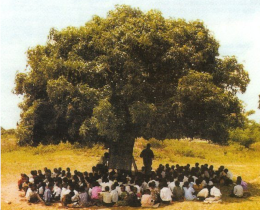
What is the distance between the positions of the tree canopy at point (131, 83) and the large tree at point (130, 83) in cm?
5

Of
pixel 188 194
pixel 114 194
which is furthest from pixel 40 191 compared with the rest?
pixel 188 194

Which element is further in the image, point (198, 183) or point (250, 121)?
point (250, 121)

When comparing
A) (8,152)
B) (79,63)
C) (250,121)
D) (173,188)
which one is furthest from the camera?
(250,121)

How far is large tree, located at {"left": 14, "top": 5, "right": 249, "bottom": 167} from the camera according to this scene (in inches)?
550

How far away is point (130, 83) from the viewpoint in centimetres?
1443

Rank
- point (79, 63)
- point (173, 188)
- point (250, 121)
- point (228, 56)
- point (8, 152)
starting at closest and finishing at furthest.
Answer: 1. point (173, 188)
2. point (79, 63)
3. point (228, 56)
4. point (8, 152)
5. point (250, 121)

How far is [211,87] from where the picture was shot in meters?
13.9

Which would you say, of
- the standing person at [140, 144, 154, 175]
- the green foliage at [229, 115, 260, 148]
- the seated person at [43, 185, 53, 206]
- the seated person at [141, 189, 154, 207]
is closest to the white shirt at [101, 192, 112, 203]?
the seated person at [141, 189, 154, 207]

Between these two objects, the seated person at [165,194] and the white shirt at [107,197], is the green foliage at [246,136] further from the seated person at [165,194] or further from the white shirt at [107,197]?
the white shirt at [107,197]

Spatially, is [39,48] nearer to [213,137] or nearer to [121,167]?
[121,167]

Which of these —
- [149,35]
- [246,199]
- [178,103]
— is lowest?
[246,199]

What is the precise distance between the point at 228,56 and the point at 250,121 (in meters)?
20.8

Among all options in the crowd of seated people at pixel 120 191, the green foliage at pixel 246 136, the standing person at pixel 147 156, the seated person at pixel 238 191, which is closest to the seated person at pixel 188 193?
the crowd of seated people at pixel 120 191

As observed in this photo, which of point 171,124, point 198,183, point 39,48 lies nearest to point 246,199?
point 198,183
